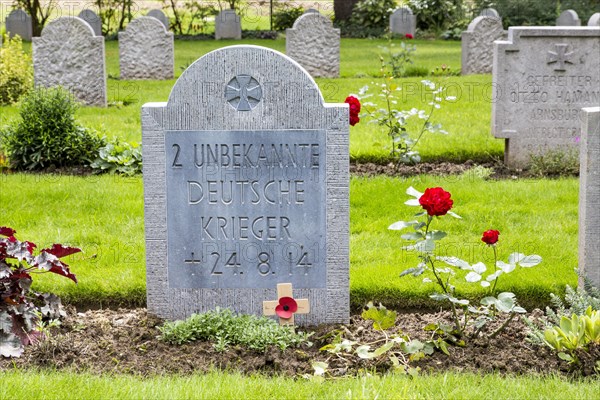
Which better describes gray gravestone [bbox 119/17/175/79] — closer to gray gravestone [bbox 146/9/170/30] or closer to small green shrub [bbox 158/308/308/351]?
gray gravestone [bbox 146/9/170/30]

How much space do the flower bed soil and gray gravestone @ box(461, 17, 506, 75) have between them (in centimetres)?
1125

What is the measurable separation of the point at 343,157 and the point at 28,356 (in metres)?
1.95

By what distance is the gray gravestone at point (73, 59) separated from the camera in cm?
1236

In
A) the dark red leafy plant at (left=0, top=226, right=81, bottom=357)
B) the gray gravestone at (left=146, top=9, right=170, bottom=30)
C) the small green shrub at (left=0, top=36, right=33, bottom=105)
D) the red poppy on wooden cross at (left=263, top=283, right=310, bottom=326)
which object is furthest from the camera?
the gray gravestone at (left=146, top=9, right=170, bottom=30)

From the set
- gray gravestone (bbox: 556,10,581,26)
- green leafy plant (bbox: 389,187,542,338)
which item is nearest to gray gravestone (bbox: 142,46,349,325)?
green leafy plant (bbox: 389,187,542,338)

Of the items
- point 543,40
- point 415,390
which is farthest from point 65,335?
point 543,40

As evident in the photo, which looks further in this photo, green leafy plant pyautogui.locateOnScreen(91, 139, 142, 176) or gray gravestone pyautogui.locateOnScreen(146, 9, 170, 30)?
gray gravestone pyautogui.locateOnScreen(146, 9, 170, 30)

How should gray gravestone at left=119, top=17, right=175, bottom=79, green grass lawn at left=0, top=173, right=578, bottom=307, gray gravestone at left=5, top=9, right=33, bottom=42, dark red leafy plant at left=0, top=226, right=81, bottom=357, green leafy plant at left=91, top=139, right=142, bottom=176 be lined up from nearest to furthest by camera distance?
dark red leafy plant at left=0, top=226, right=81, bottom=357, green grass lawn at left=0, top=173, right=578, bottom=307, green leafy plant at left=91, top=139, right=142, bottom=176, gray gravestone at left=119, top=17, right=175, bottom=79, gray gravestone at left=5, top=9, right=33, bottom=42

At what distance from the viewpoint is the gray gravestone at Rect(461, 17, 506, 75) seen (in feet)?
51.8

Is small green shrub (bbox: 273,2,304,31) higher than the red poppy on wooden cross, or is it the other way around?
small green shrub (bbox: 273,2,304,31)

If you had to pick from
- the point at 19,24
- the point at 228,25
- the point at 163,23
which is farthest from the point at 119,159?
the point at 19,24

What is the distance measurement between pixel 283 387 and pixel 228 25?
67.6 feet

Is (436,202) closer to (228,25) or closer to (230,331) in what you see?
(230,331)

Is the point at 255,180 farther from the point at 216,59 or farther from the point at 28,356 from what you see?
the point at 28,356
